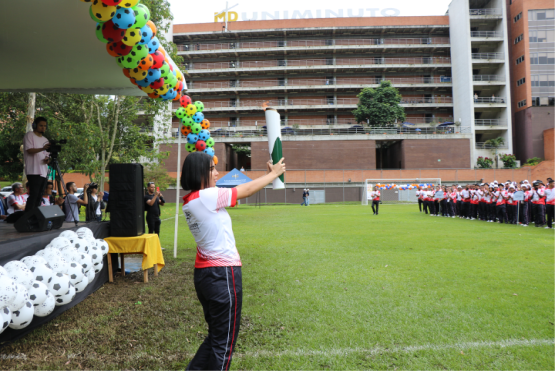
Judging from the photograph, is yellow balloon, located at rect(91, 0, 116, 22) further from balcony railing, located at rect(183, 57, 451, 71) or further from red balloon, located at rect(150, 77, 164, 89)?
balcony railing, located at rect(183, 57, 451, 71)

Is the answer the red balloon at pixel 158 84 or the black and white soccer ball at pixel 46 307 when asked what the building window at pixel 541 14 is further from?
the black and white soccer ball at pixel 46 307

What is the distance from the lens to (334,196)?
4531 cm

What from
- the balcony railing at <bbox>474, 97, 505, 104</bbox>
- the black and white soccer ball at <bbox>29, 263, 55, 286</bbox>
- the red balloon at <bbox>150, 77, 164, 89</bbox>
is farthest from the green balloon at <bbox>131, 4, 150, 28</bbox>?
the balcony railing at <bbox>474, 97, 505, 104</bbox>

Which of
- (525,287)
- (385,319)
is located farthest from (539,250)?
(385,319)

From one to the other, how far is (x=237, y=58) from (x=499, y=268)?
61730 millimetres

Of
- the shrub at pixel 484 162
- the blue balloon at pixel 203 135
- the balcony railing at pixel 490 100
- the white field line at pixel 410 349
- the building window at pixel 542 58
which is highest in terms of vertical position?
the building window at pixel 542 58

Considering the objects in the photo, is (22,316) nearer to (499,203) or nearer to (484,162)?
(499,203)

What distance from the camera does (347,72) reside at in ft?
200

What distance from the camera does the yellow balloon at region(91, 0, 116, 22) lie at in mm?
4105

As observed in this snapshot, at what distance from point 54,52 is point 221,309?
6.32 m

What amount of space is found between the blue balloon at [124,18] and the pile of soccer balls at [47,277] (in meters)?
2.99

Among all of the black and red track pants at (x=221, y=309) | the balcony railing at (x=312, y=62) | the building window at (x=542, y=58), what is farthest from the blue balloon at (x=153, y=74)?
the building window at (x=542, y=58)

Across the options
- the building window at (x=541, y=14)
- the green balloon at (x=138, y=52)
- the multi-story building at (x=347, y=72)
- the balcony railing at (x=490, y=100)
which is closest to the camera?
the green balloon at (x=138, y=52)

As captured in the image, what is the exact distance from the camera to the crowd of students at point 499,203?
578 inches
